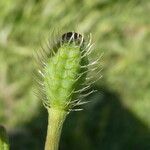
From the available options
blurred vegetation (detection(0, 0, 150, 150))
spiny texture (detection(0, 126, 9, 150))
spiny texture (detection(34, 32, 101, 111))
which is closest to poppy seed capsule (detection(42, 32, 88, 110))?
spiny texture (detection(34, 32, 101, 111))

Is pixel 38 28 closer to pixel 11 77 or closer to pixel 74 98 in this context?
pixel 11 77

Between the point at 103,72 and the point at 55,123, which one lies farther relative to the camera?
the point at 103,72

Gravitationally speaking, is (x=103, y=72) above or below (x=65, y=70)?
above

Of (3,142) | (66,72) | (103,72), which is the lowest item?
(3,142)

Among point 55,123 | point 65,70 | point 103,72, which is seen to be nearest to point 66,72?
point 65,70

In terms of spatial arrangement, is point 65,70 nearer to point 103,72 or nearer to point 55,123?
point 55,123

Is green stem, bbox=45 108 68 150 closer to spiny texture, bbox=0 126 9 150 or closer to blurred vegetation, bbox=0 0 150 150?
spiny texture, bbox=0 126 9 150

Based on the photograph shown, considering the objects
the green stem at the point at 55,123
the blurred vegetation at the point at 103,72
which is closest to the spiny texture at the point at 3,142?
the green stem at the point at 55,123

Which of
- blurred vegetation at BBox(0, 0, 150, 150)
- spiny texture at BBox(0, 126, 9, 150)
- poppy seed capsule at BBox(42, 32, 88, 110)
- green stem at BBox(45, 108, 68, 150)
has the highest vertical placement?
blurred vegetation at BBox(0, 0, 150, 150)

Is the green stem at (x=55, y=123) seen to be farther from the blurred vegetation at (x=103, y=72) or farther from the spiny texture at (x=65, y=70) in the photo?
the blurred vegetation at (x=103, y=72)
